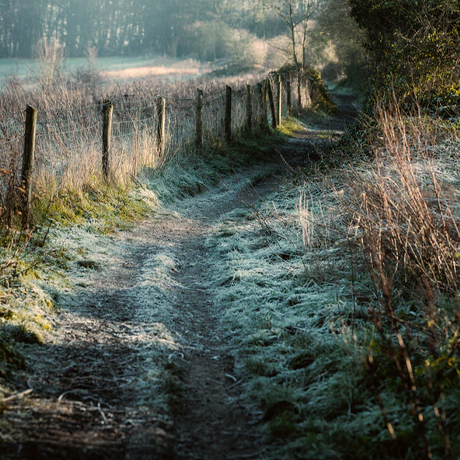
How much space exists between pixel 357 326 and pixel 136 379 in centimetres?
175

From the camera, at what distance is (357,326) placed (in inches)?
151

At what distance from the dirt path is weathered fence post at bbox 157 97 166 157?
4.39 m

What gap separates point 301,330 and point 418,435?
1648 millimetres

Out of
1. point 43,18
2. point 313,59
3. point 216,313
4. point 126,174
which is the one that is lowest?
point 216,313

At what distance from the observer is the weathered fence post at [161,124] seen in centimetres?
971

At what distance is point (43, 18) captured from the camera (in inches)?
2844

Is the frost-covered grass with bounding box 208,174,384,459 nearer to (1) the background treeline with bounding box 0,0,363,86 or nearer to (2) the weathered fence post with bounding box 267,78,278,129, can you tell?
(2) the weathered fence post with bounding box 267,78,278,129

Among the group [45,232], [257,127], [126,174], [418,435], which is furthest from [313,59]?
[418,435]

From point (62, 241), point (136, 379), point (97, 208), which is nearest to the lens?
point (136, 379)

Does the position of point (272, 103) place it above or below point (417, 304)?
above

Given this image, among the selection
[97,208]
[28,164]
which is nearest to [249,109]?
[97,208]

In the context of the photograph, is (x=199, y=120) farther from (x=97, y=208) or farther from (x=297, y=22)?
(x=297, y=22)

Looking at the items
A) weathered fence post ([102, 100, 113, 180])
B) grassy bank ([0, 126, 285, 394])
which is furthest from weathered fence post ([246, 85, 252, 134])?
weathered fence post ([102, 100, 113, 180])

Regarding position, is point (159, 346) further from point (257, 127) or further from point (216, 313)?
point (257, 127)
